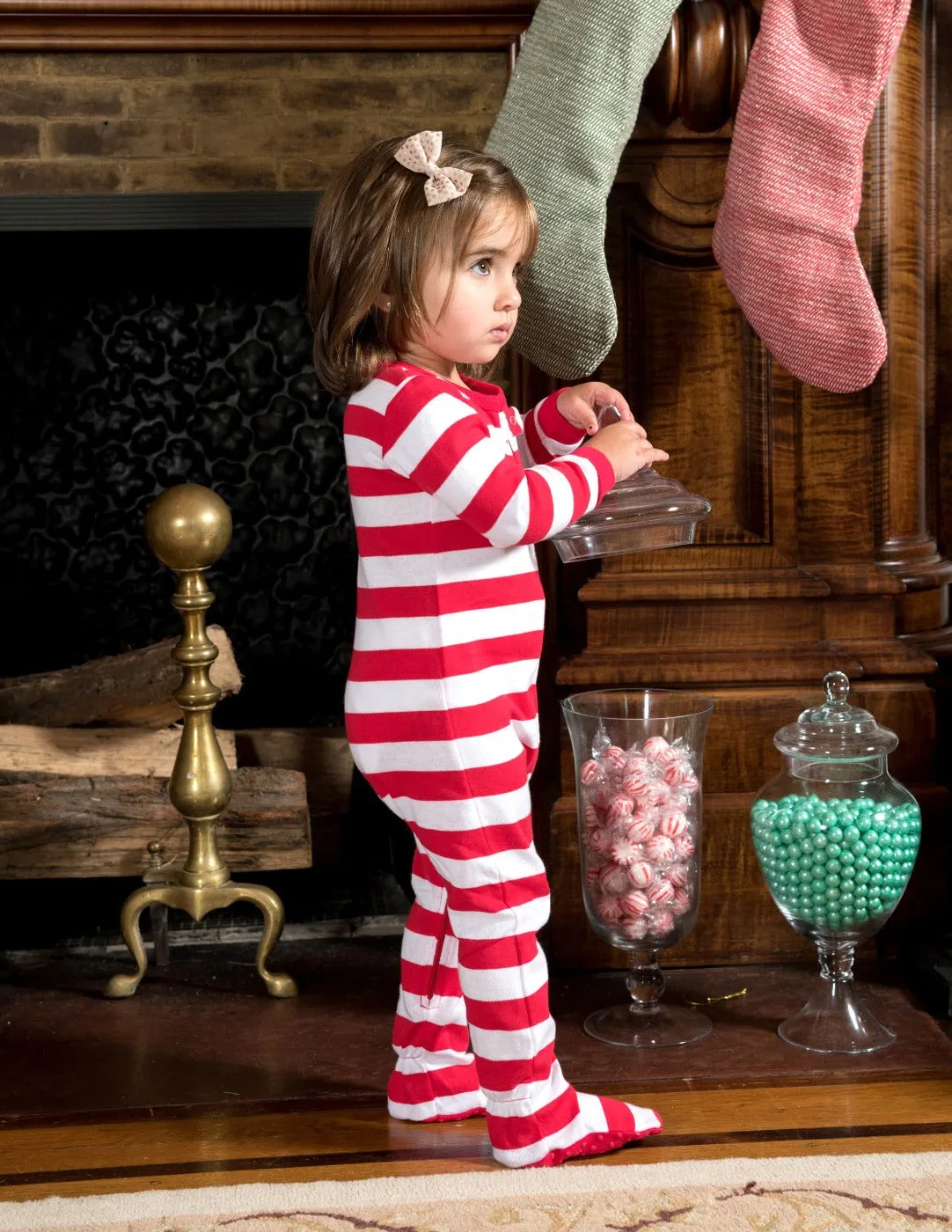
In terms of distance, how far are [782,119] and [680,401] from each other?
373mm

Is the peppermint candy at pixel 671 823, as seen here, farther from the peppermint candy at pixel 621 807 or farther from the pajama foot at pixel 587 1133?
the pajama foot at pixel 587 1133

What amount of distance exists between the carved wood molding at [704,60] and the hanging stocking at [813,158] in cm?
8

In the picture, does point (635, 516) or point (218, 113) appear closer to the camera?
point (635, 516)

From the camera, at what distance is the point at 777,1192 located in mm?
1340

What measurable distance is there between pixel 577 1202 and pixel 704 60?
1344mm

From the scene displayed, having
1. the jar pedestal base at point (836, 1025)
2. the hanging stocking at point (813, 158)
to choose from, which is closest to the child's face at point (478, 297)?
the hanging stocking at point (813, 158)

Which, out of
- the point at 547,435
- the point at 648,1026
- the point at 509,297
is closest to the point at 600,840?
the point at 648,1026

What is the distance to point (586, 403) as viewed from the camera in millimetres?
1575

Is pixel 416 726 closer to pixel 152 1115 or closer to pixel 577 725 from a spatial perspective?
pixel 577 725

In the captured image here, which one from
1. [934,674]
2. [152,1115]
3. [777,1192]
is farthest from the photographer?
[934,674]

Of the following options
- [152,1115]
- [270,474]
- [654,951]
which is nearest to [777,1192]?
[654,951]

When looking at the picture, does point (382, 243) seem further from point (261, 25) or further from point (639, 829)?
point (261, 25)

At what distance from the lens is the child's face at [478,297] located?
55.3 inches

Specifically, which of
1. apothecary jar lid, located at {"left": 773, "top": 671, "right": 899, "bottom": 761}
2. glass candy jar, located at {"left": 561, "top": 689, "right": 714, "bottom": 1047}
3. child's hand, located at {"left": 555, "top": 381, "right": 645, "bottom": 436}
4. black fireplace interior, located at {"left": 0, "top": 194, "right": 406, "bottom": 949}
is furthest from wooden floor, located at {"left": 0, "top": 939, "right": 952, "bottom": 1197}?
child's hand, located at {"left": 555, "top": 381, "right": 645, "bottom": 436}
